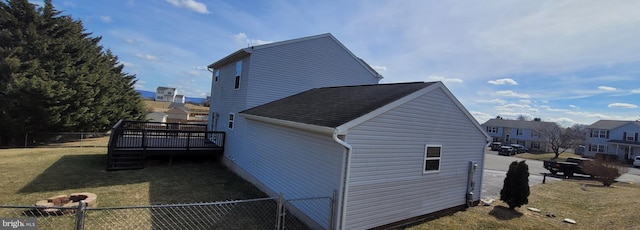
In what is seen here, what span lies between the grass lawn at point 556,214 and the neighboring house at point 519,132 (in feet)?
129

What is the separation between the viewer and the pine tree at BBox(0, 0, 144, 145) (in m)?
17.0

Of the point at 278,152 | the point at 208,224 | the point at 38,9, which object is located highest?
the point at 38,9

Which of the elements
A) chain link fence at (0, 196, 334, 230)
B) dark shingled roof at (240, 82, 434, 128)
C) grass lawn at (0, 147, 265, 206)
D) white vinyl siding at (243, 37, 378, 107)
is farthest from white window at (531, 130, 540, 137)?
chain link fence at (0, 196, 334, 230)

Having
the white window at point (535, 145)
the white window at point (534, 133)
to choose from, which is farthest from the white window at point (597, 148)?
the white window at point (535, 145)

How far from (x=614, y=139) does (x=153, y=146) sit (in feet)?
187

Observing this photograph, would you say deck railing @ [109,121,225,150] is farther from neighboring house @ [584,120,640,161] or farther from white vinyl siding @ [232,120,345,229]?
neighboring house @ [584,120,640,161]

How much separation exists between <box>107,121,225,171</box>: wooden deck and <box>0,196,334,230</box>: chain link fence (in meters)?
4.91

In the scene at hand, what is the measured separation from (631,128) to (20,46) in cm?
6575

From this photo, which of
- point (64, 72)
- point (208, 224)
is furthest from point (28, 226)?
point (64, 72)

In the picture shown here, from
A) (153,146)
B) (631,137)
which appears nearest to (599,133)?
(631,137)

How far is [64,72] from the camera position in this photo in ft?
65.0

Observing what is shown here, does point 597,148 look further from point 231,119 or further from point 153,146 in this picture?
point 153,146

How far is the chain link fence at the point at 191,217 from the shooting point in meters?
6.38

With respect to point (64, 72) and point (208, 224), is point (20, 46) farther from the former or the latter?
point (208, 224)
